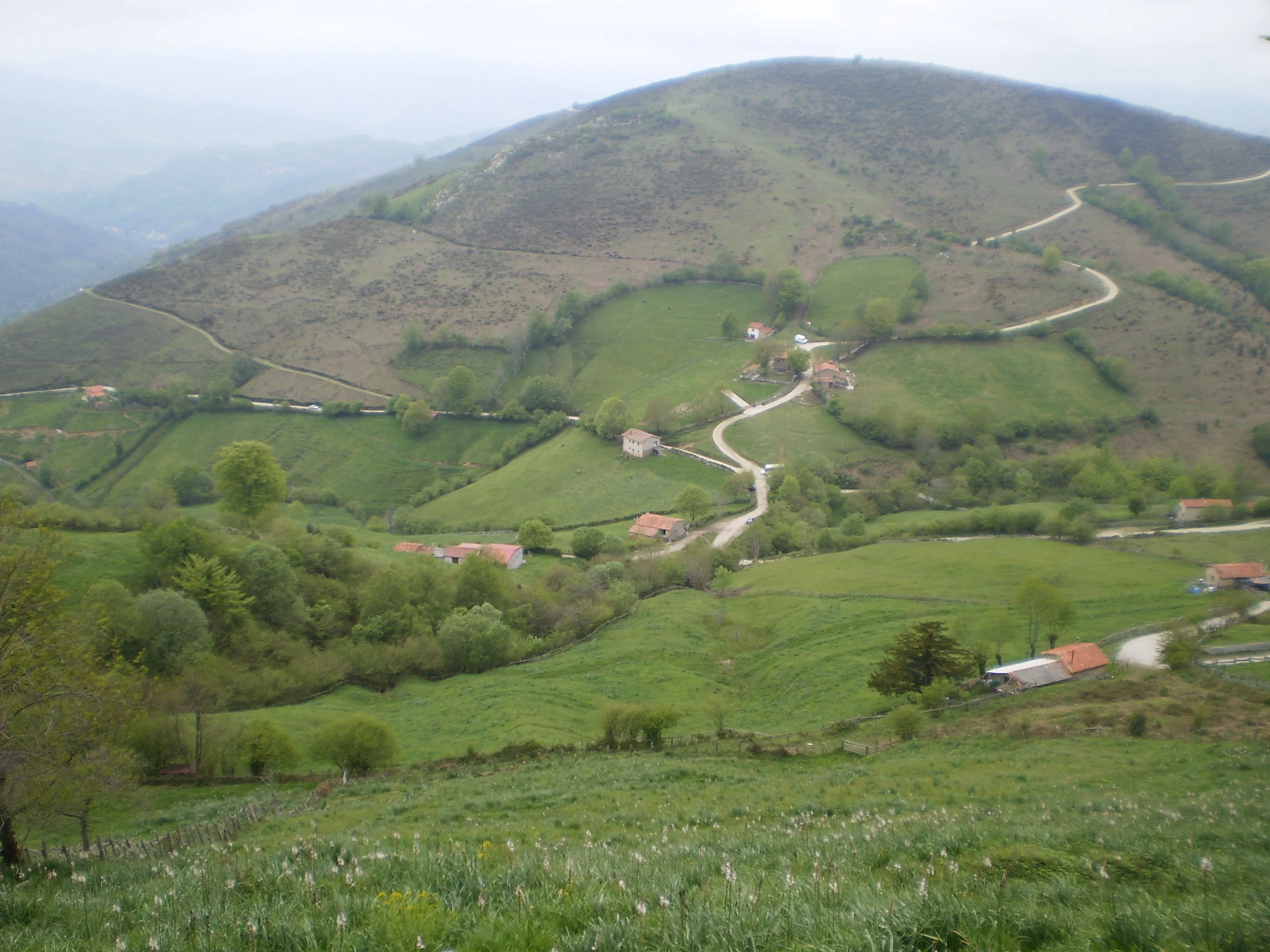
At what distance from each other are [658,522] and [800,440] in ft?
91.0

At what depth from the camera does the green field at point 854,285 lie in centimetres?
12425

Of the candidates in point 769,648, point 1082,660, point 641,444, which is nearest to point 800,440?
point 641,444

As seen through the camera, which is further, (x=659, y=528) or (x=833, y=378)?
(x=833, y=378)

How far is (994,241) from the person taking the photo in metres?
140

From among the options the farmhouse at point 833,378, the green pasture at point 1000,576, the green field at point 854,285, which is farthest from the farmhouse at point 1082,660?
the green field at point 854,285

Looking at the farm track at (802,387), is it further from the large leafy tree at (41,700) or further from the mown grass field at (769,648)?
the large leafy tree at (41,700)

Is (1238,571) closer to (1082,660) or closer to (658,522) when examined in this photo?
(1082,660)

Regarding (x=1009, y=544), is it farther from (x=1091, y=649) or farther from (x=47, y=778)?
(x=47, y=778)

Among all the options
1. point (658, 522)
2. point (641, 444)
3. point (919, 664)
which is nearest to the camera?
point (919, 664)

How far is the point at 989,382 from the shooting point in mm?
101938

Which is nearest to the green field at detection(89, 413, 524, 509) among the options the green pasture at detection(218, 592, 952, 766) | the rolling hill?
the rolling hill

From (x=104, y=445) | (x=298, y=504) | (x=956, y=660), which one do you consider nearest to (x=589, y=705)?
(x=956, y=660)

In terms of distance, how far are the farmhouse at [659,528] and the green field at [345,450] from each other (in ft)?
114

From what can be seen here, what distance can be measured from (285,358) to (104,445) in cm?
3066
